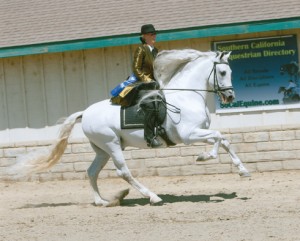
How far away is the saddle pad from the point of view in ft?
42.7

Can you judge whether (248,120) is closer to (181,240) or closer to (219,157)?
(219,157)

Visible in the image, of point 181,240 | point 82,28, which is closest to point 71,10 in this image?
point 82,28

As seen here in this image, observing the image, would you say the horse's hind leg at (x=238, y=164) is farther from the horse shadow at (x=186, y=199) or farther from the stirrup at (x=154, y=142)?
the stirrup at (x=154, y=142)

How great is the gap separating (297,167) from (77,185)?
14.4ft

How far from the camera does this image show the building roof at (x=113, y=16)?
16.5 metres

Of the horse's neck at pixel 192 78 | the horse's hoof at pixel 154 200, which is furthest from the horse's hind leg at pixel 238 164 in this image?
the horse's hoof at pixel 154 200

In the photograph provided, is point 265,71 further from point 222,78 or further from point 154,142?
point 154,142

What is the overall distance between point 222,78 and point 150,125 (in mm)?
1332

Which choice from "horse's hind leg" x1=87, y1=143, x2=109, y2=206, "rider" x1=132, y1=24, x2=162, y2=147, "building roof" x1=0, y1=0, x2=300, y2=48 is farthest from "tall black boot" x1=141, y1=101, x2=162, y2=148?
"building roof" x1=0, y1=0, x2=300, y2=48

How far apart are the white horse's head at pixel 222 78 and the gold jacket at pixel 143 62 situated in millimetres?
1009

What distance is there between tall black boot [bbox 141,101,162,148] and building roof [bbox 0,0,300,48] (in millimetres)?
3847

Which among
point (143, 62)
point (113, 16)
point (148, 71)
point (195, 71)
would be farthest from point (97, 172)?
point (113, 16)

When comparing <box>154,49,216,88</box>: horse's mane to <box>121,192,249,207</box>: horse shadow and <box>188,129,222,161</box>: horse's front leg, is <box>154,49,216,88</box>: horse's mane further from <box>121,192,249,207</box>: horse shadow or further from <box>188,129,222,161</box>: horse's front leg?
<box>121,192,249,207</box>: horse shadow

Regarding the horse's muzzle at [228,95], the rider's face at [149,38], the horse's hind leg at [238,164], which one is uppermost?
the rider's face at [149,38]
